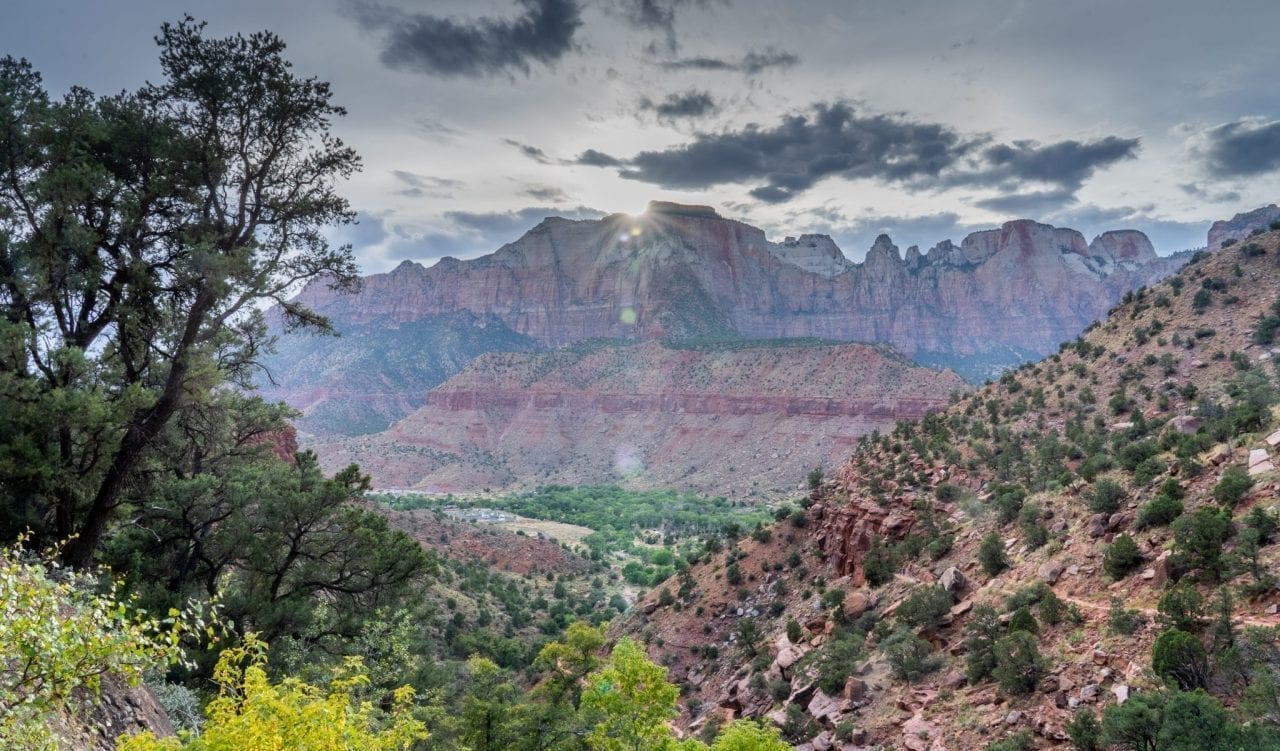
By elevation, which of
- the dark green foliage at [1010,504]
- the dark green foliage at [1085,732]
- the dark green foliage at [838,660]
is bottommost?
the dark green foliage at [838,660]

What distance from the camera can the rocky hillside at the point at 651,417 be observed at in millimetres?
95188

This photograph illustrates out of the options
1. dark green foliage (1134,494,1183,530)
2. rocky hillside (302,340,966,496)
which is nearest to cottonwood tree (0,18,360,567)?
dark green foliage (1134,494,1183,530)

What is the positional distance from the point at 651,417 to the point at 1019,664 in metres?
110

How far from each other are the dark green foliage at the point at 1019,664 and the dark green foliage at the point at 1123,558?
3.09 meters

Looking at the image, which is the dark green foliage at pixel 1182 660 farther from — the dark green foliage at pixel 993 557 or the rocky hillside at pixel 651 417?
the rocky hillside at pixel 651 417

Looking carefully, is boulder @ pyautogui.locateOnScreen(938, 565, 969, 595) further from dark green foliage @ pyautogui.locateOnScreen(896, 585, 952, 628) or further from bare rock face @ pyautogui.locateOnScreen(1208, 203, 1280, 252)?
bare rock face @ pyautogui.locateOnScreen(1208, 203, 1280, 252)

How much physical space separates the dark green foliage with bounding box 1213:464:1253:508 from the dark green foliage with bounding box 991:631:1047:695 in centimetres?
534

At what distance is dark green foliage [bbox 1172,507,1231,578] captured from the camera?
12242 millimetres

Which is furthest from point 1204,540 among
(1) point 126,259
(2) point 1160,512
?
(1) point 126,259

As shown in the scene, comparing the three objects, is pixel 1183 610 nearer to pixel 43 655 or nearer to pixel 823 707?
pixel 823 707

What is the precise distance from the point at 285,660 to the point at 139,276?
8729 millimetres

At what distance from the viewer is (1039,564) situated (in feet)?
55.2

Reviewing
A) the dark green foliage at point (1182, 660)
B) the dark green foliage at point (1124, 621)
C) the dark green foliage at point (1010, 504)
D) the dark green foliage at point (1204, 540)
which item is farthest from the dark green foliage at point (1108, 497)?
the dark green foliage at point (1182, 660)

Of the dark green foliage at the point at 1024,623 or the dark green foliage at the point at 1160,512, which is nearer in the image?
the dark green foliage at the point at 1024,623
